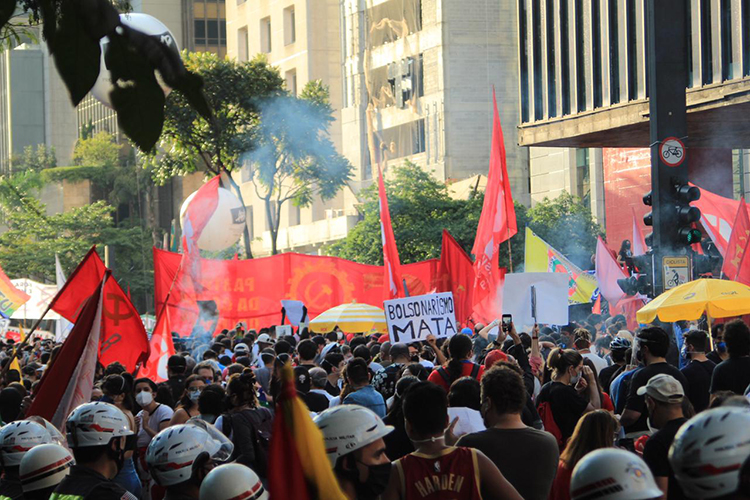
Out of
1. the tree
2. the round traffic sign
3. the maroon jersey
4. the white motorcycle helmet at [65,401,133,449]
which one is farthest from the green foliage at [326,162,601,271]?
the maroon jersey

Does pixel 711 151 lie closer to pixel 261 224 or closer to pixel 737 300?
pixel 737 300

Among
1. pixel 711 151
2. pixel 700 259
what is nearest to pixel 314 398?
pixel 700 259

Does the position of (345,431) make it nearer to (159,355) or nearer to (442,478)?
(442,478)

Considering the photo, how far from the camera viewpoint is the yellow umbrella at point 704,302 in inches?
449

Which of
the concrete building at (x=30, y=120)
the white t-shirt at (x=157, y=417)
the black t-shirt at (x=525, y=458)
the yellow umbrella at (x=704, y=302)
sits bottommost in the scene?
the white t-shirt at (x=157, y=417)

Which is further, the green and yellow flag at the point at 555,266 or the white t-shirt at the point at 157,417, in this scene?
the green and yellow flag at the point at 555,266

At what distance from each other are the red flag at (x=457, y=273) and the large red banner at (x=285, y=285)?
0.81m

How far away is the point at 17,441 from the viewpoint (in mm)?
5523

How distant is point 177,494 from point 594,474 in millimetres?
2185

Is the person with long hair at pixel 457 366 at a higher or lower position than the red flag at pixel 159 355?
higher

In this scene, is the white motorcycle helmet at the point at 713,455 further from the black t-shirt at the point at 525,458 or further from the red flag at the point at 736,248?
the red flag at the point at 736,248

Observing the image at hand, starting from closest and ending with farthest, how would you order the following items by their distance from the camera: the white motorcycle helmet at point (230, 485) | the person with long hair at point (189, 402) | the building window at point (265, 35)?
the white motorcycle helmet at point (230, 485), the person with long hair at point (189, 402), the building window at point (265, 35)

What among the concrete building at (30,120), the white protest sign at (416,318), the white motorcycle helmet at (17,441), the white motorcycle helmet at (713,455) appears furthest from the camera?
the concrete building at (30,120)

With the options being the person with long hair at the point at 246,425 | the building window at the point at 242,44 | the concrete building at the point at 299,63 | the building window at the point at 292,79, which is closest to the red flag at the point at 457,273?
the person with long hair at the point at 246,425
